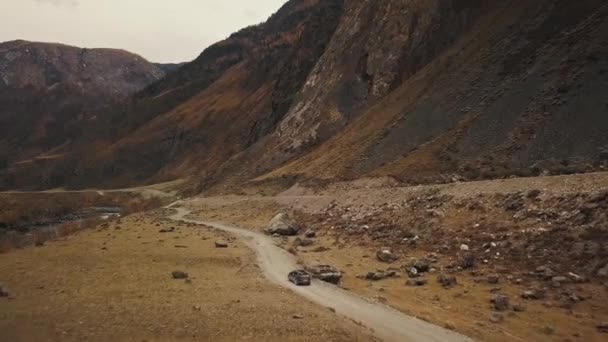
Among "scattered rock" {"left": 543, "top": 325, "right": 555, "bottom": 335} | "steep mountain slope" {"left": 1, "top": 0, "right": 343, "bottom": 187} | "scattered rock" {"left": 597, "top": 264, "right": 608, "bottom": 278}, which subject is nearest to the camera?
"scattered rock" {"left": 543, "top": 325, "right": 555, "bottom": 335}

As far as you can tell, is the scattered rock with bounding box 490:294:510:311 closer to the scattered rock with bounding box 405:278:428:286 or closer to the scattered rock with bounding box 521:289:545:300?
the scattered rock with bounding box 521:289:545:300

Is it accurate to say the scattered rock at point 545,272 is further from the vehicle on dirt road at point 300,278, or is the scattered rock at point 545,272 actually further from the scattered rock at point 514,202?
the vehicle on dirt road at point 300,278

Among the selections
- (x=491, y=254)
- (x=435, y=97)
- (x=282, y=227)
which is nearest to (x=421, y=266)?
(x=491, y=254)

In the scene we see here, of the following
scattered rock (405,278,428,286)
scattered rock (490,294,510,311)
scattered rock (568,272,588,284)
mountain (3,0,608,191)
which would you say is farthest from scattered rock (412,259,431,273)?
mountain (3,0,608,191)

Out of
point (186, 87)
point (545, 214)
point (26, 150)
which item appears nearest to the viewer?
point (545, 214)

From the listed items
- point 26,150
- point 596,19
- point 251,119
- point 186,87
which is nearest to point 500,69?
point 596,19

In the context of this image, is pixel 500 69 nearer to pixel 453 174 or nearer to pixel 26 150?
pixel 453 174

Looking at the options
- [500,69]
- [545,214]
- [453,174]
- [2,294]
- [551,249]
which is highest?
[500,69]
